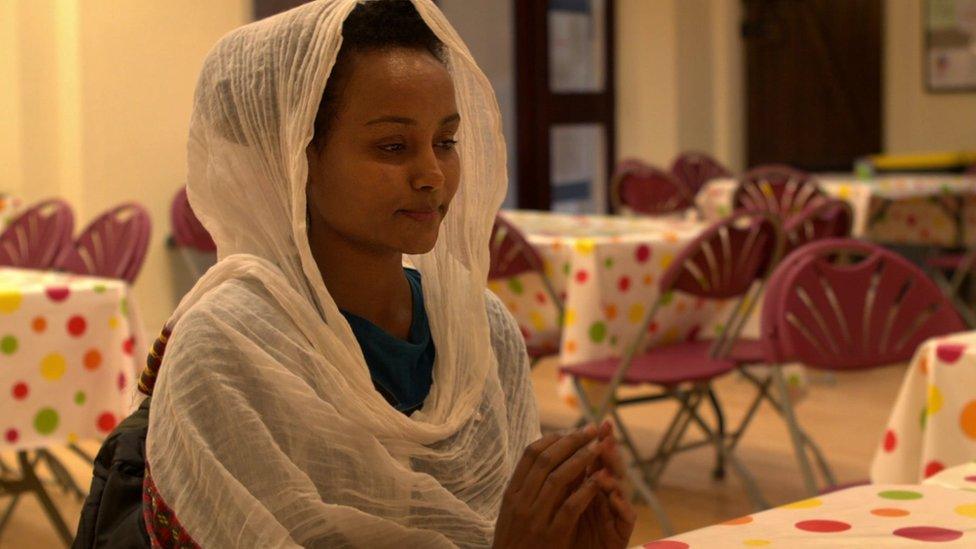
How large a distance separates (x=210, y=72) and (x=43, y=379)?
202cm

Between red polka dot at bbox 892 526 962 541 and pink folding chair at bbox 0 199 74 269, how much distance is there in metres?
3.61

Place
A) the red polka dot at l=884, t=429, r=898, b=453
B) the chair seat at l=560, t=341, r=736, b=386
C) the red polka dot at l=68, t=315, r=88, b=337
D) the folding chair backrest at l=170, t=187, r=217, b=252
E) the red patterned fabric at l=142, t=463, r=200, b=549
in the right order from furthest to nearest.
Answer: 1. the folding chair backrest at l=170, t=187, r=217, b=252
2. the chair seat at l=560, t=341, r=736, b=386
3. the red polka dot at l=68, t=315, r=88, b=337
4. the red polka dot at l=884, t=429, r=898, b=453
5. the red patterned fabric at l=142, t=463, r=200, b=549

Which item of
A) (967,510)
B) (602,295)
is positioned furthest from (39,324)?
(967,510)

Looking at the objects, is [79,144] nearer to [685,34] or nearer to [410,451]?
[685,34]

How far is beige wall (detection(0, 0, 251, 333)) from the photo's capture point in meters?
5.84

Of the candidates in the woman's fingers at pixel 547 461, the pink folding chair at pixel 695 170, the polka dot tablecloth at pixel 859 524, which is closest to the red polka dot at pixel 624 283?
the polka dot tablecloth at pixel 859 524

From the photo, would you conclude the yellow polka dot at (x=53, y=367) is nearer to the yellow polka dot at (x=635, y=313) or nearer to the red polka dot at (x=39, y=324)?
the red polka dot at (x=39, y=324)

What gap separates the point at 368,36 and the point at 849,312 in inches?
64.7

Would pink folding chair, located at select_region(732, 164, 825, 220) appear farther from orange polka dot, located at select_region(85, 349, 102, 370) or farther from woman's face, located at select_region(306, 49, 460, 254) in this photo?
woman's face, located at select_region(306, 49, 460, 254)

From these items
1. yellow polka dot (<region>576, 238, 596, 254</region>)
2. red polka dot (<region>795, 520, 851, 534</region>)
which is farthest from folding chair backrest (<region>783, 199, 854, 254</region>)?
red polka dot (<region>795, 520, 851, 534</region>)

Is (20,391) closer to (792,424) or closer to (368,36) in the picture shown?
(792,424)

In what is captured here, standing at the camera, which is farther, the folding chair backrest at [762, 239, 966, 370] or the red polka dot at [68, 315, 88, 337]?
the red polka dot at [68, 315, 88, 337]

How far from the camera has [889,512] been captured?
1.24 meters

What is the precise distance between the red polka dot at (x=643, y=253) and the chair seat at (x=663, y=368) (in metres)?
0.27
